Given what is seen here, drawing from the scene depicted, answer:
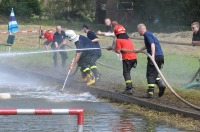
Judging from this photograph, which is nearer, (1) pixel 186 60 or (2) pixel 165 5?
(1) pixel 186 60

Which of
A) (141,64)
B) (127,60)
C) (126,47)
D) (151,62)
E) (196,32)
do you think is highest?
(196,32)

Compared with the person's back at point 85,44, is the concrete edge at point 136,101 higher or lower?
lower

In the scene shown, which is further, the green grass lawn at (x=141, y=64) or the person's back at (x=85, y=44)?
the green grass lawn at (x=141, y=64)

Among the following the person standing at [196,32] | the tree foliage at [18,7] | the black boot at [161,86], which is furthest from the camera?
the tree foliage at [18,7]

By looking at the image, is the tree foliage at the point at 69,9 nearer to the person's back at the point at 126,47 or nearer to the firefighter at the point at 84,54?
the firefighter at the point at 84,54

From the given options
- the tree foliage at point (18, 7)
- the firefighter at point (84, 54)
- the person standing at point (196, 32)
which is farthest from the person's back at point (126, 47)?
the tree foliage at point (18, 7)

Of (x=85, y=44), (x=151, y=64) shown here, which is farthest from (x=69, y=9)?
(x=151, y=64)

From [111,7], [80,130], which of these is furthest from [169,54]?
[111,7]

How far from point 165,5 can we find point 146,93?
35.8 metres

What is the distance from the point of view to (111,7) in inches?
2297

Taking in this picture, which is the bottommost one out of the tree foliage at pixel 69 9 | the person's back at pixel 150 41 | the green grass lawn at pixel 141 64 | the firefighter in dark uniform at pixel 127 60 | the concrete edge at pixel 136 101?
the tree foliage at pixel 69 9

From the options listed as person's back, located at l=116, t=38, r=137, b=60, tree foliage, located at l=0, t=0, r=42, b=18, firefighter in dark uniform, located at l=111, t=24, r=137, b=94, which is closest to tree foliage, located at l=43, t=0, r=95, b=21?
tree foliage, located at l=0, t=0, r=42, b=18

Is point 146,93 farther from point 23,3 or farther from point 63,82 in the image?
point 23,3

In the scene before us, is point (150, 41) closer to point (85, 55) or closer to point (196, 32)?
point (196, 32)
